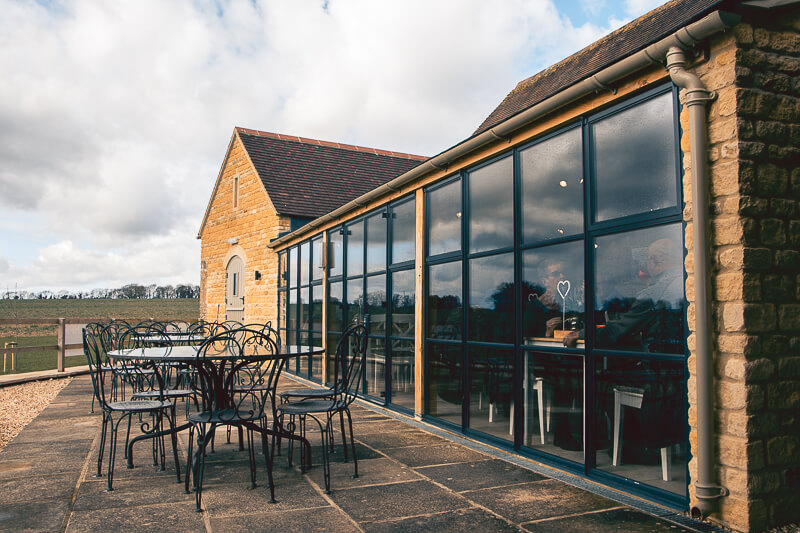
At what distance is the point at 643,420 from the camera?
358 cm

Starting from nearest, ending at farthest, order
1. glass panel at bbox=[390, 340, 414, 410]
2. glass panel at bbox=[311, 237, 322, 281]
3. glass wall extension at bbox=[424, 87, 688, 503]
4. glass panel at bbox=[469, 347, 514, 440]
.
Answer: glass wall extension at bbox=[424, 87, 688, 503]
glass panel at bbox=[469, 347, 514, 440]
glass panel at bbox=[390, 340, 414, 410]
glass panel at bbox=[311, 237, 322, 281]

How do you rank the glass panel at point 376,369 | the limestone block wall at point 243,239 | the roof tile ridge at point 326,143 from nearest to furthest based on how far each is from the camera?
1. the glass panel at point 376,369
2. the limestone block wall at point 243,239
3. the roof tile ridge at point 326,143

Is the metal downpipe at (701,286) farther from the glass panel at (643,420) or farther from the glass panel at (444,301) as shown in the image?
the glass panel at (444,301)

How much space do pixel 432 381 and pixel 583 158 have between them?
3055 millimetres

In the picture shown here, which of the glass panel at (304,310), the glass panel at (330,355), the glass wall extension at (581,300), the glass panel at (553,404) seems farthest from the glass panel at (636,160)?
the glass panel at (304,310)

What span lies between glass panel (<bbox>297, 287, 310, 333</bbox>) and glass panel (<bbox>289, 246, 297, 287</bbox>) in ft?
1.94

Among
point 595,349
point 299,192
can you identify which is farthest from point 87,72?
point 595,349

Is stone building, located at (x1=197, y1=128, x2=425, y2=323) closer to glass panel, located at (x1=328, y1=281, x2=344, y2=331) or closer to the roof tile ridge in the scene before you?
the roof tile ridge

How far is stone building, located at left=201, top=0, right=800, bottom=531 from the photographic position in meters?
2.99

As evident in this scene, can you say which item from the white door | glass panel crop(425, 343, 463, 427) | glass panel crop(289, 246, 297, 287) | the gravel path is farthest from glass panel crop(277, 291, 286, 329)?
glass panel crop(425, 343, 463, 427)

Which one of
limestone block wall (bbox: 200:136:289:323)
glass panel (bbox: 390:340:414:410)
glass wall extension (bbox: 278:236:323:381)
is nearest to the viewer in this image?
glass panel (bbox: 390:340:414:410)

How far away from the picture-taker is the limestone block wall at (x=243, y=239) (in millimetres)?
13742

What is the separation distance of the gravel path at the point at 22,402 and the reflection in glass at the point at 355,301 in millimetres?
4218

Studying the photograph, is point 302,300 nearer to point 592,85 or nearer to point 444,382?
point 444,382
